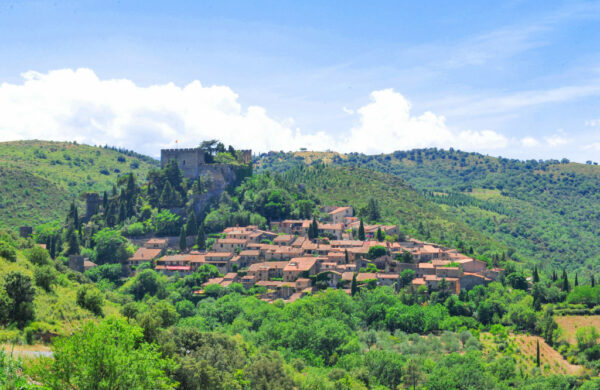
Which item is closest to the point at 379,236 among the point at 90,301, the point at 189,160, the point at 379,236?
the point at 379,236

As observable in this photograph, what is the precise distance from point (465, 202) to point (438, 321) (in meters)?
107

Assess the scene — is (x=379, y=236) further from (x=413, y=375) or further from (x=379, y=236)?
(x=413, y=375)

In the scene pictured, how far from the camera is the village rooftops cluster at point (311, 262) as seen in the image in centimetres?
6284

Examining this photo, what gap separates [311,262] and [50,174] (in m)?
76.2

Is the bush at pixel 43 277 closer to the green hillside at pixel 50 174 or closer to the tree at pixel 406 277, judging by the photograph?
the tree at pixel 406 277

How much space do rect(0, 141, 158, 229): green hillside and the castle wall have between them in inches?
680

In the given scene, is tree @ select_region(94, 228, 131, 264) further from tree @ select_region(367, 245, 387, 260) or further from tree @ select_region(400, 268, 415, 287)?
tree @ select_region(400, 268, 415, 287)

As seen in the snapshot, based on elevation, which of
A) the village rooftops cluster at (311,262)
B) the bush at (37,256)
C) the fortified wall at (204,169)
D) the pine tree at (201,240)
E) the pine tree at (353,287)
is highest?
the fortified wall at (204,169)

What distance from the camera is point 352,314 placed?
54688mm

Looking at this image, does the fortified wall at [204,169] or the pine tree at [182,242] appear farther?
the fortified wall at [204,169]

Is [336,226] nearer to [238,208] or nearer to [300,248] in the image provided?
[300,248]

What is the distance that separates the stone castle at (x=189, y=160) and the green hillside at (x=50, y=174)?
17250 millimetres

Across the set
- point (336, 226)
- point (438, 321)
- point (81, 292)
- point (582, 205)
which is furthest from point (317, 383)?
point (582, 205)

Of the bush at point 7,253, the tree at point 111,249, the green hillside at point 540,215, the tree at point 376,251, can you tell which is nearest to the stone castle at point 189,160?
the tree at point 111,249
